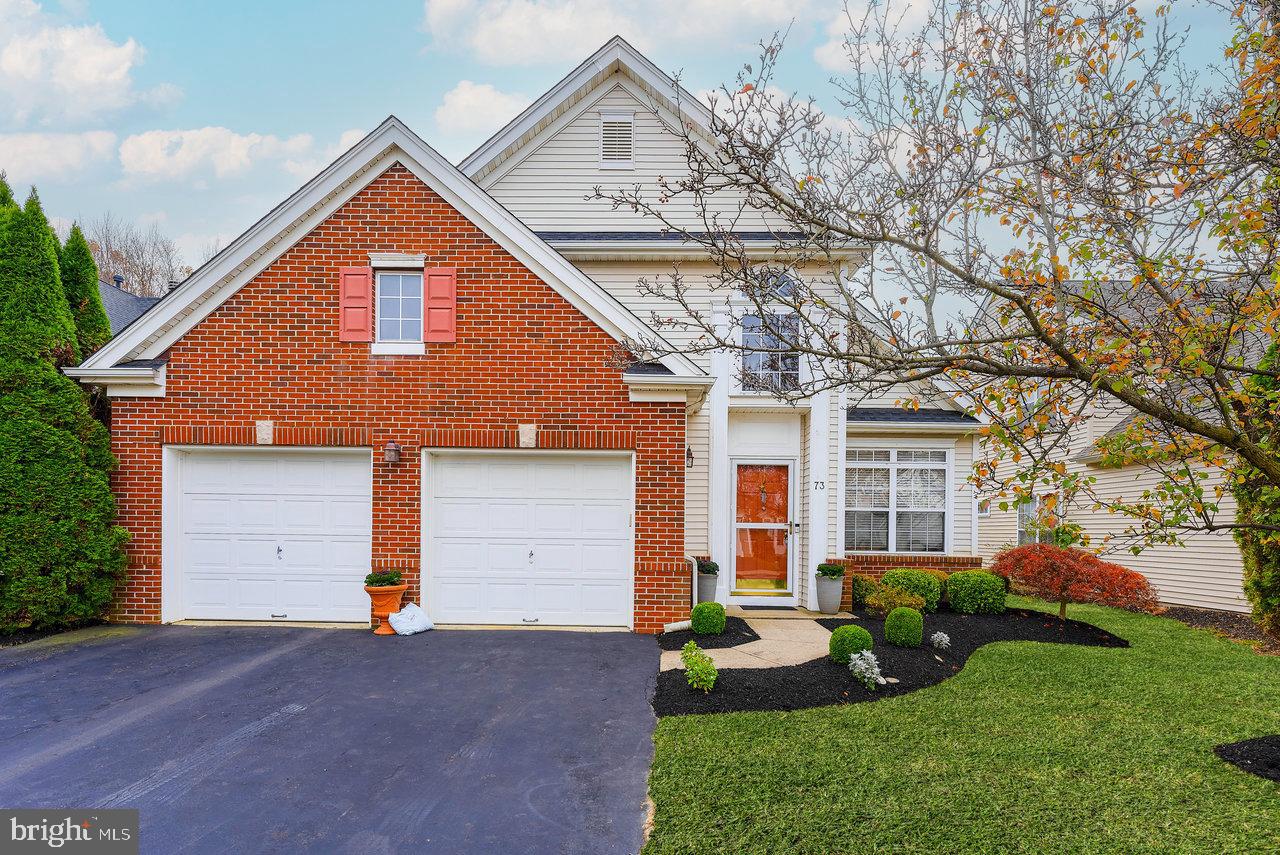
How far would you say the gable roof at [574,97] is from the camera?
10.8 m

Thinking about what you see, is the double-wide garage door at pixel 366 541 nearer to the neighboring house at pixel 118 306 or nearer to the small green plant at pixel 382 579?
the small green plant at pixel 382 579

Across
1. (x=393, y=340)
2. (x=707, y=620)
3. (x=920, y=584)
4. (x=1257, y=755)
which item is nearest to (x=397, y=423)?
(x=393, y=340)

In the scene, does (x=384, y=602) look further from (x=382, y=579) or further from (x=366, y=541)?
(x=366, y=541)

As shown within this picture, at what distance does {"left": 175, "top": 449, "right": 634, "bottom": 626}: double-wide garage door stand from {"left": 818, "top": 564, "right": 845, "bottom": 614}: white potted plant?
360 cm

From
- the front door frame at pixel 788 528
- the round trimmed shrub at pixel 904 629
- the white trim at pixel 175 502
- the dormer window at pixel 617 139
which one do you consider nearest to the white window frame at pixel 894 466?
the front door frame at pixel 788 528

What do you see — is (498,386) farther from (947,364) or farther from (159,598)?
(947,364)

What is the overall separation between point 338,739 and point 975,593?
978 centimetres

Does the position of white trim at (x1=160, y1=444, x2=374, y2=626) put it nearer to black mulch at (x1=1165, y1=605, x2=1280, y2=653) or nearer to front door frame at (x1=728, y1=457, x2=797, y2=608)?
front door frame at (x1=728, y1=457, x2=797, y2=608)

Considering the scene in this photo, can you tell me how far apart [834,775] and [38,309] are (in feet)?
33.9

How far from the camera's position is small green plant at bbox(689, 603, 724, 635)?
26.0 feet

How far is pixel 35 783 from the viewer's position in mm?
4105

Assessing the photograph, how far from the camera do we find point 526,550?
8.34 metres

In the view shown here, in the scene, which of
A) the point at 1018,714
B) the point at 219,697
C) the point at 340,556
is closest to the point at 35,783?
the point at 219,697

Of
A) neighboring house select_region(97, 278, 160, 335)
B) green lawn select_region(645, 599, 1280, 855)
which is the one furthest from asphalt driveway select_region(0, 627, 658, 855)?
neighboring house select_region(97, 278, 160, 335)
